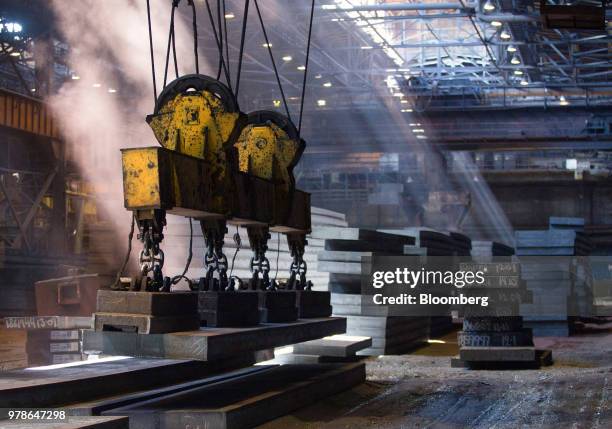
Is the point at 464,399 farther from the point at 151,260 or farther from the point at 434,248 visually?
the point at 434,248

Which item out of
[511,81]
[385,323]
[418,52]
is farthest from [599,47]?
[385,323]

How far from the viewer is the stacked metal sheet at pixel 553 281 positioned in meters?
17.3

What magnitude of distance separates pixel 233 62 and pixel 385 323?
13.3 m

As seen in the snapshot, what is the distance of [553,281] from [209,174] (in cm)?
1230

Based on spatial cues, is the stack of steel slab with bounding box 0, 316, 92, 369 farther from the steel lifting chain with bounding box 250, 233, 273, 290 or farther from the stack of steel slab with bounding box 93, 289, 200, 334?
the stack of steel slab with bounding box 93, 289, 200, 334

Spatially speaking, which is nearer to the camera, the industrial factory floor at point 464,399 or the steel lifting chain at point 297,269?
the industrial factory floor at point 464,399

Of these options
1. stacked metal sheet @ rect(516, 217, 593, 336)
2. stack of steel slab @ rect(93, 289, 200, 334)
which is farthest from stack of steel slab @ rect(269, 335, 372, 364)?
stacked metal sheet @ rect(516, 217, 593, 336)

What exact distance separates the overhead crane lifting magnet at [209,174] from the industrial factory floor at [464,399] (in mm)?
1435

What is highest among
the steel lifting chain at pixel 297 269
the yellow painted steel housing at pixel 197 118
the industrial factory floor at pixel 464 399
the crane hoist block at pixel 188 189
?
the yellow painted steel housing at pixel 197 118

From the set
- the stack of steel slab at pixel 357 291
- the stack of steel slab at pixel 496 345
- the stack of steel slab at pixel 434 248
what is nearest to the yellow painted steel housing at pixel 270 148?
the stack of steel slab at pixel 496 345

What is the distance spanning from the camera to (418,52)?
2569 centimetres

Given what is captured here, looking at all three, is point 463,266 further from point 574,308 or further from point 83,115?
point 83,115

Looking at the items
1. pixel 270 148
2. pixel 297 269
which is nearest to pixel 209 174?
pixel 270 148

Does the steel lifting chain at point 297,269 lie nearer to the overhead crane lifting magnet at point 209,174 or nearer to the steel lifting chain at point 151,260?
the overhead crane lifting magnet at point 209,174
